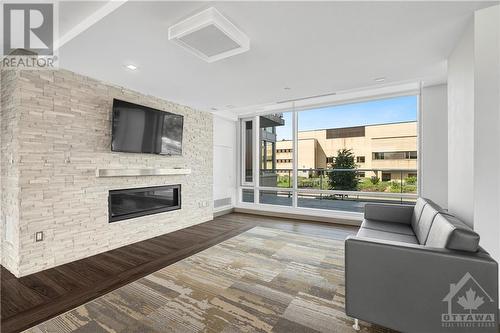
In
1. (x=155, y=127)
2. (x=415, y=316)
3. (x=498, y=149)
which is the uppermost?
(x=155, y=127)

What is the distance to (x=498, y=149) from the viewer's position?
187 cm

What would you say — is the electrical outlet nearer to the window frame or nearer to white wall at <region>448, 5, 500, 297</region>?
the window frame

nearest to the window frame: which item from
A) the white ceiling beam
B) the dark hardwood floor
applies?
the dark hardwood floor

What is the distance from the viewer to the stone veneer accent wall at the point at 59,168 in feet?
8.67

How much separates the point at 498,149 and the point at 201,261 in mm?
3266

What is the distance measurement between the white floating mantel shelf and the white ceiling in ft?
4.56

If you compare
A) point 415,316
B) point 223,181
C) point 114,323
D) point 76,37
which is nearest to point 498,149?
point 415,316

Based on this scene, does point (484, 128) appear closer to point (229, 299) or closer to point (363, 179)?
point (229, 299)

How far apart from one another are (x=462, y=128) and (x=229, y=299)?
9.38 feet

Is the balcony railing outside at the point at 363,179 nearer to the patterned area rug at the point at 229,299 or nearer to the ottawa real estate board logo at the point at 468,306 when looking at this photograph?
the patterned area rug at the point at 229,299

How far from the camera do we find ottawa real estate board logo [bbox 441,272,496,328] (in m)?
1.45

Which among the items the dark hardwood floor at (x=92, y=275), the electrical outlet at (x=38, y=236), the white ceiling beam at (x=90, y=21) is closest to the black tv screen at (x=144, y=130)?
the white ceiling beam at (x=90, y=21)

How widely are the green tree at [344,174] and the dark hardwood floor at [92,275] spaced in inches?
41.6

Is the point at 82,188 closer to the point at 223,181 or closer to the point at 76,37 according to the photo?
the point at 76,37
